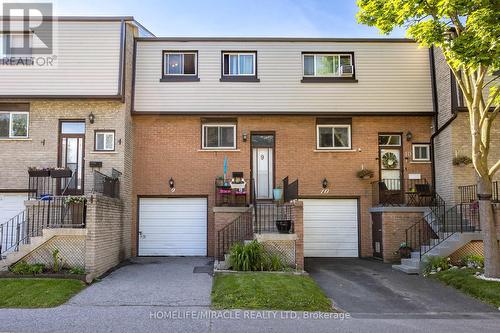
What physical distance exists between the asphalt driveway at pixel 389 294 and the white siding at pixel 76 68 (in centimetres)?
903

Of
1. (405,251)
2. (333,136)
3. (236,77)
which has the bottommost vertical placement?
(405,251)

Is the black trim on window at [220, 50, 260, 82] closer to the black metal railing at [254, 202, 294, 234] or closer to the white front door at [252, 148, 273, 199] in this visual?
the white front door at [252, 148, 273, 199]

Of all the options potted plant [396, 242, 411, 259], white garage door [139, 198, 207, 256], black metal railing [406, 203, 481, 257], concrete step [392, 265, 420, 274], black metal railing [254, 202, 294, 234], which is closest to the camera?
concrete step [392, 265, 420, 274]

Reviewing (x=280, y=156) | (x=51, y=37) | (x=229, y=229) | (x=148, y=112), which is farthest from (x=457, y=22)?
(x=51, y=37)

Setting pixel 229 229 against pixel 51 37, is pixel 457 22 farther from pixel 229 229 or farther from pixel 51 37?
pixel 51 37

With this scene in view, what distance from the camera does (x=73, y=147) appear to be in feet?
48.5

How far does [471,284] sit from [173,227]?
9.30 metres

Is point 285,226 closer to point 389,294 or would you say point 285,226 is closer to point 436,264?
point 389,294

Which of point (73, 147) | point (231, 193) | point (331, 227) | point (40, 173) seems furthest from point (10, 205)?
point (331, 227)

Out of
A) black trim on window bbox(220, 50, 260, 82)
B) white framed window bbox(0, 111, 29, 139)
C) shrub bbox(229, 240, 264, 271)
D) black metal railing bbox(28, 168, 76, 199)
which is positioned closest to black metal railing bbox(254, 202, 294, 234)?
shrub bbox(229, 240, 264, 271)

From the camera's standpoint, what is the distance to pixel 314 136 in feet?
51.9

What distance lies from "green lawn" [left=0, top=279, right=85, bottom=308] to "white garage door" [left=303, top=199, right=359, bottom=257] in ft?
26.0

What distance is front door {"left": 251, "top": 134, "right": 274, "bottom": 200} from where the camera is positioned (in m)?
15.7

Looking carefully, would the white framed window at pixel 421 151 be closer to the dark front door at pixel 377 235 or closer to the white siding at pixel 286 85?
the white siding at pixel 286 85
